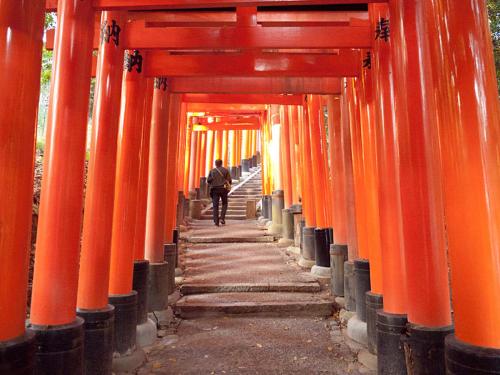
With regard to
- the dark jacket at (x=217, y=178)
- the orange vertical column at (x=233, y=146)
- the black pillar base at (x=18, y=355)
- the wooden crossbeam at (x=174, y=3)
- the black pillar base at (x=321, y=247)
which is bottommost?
the black pillar base at (x=18, y=355)

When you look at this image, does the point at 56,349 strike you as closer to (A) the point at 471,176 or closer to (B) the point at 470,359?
(B) the point at 470,359

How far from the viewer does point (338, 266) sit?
227 inches

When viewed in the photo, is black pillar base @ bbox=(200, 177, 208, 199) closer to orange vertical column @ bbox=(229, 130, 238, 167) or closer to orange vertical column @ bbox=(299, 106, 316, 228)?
orange vertical column @ bbox=(229, 130, 238, 167)

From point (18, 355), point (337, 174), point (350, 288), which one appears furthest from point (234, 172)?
point (18, 355)

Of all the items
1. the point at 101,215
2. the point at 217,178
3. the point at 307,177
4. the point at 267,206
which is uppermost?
the point at 217,178

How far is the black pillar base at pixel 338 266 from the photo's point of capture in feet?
18.5

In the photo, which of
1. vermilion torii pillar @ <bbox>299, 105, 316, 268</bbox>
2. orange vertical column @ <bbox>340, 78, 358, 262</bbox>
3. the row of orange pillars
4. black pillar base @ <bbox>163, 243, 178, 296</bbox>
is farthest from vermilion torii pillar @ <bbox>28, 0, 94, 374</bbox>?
the row of orange pillars

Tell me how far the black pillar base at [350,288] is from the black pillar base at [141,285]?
2.41 meters

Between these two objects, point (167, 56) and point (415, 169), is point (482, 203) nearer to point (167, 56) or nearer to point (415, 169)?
point (415, 169)

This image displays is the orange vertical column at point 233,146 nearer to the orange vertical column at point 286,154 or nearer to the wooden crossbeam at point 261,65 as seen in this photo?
the orange vertical column at point 286,154

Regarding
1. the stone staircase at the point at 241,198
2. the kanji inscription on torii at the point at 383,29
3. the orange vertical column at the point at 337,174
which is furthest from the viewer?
the stone staircase at the point at 241,198

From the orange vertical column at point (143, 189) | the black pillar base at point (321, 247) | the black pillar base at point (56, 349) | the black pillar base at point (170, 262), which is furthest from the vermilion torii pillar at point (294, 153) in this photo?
the black pillar base at point (56, 349)

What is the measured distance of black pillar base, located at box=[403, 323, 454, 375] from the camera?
2.53m

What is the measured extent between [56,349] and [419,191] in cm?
260
